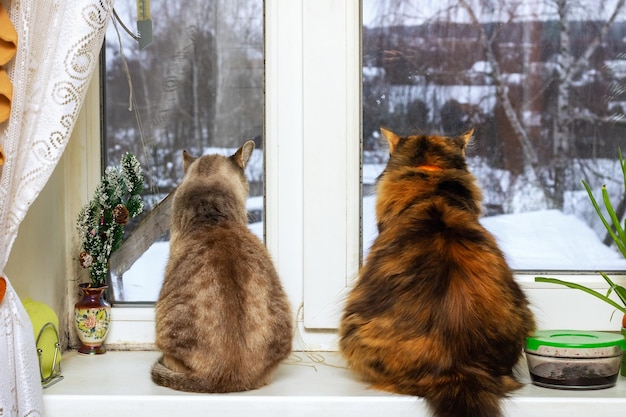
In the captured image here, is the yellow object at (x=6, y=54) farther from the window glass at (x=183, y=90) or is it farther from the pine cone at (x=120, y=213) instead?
the window glass at (x=183, y=90)

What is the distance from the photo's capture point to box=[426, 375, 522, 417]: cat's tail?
131 cm

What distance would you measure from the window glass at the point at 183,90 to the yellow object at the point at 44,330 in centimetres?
35

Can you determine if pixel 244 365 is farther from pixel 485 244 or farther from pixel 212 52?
pixel 212 52

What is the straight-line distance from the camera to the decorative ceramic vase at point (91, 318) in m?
1.76

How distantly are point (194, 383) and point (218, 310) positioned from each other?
156mm

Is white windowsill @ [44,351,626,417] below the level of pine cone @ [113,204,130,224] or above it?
below

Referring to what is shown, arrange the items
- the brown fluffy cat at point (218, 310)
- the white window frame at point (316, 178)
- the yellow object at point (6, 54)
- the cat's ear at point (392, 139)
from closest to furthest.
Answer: the yellow object at point (6, 54), the brown fluffy cat at point (218, 310), the cat's ear at point (392, 139), the white window frame at point (316, 178)

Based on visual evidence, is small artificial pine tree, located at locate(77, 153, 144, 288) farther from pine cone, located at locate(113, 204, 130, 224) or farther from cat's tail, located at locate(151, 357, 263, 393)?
cat's tail, located at locate(151, 357, 263, 393)

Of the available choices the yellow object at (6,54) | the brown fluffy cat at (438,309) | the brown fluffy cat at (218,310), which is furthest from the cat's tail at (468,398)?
the yellow object at (6,54)

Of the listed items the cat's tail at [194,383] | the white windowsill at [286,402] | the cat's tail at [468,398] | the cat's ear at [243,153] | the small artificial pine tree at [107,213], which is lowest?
the white windowsill at [286,402]

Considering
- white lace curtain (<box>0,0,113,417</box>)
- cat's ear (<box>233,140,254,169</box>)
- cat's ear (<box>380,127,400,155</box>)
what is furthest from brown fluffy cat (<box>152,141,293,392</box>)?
cat's ear (<box>380,127,400,155</box>)

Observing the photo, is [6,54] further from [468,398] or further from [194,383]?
[468,398]

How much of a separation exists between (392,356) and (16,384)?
66 cm

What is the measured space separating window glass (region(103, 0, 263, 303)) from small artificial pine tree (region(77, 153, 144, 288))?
0.14 metres
